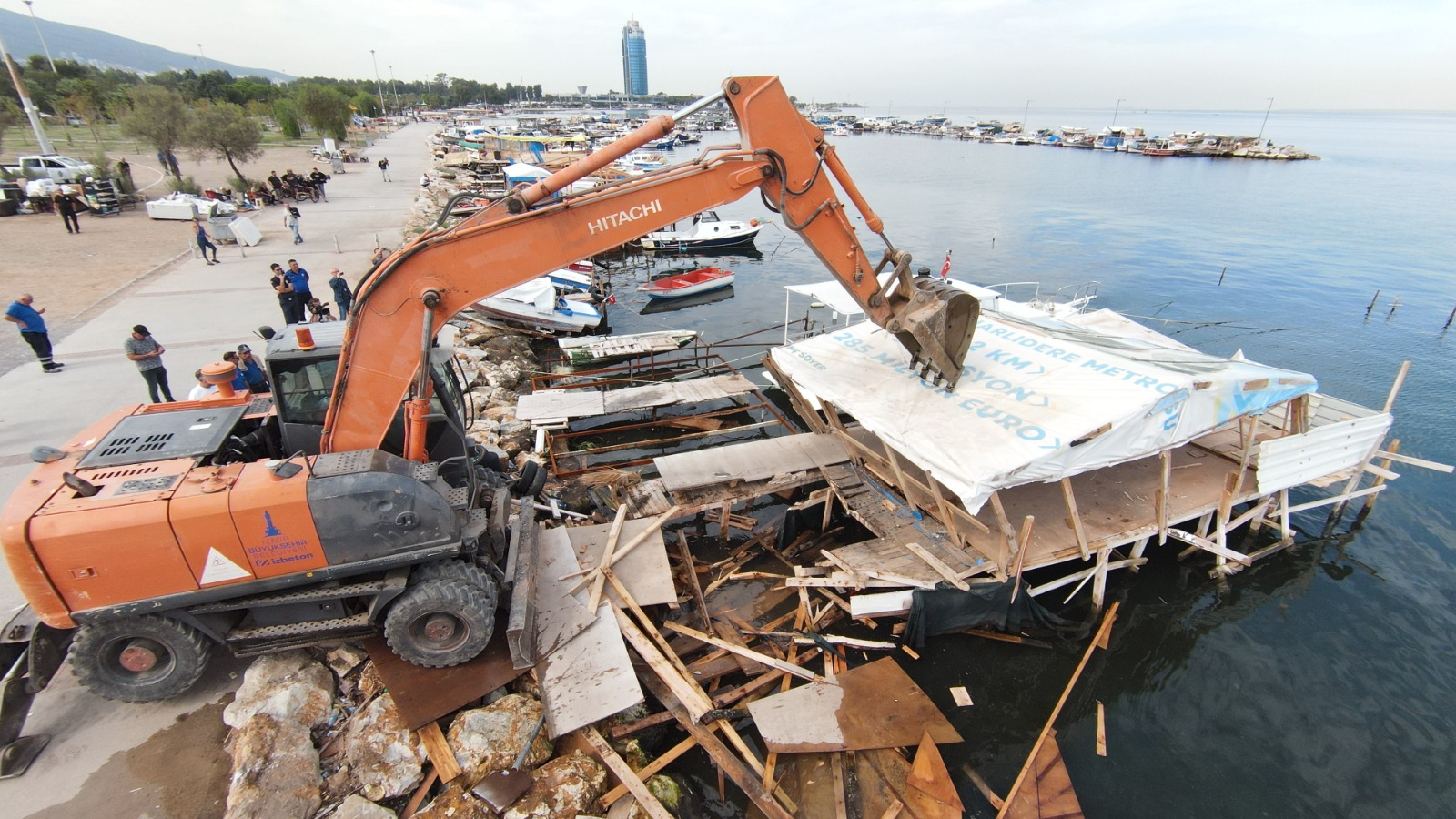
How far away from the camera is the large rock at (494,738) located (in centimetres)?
654

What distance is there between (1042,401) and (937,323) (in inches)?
86.5

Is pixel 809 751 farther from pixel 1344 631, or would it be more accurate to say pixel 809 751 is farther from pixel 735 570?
pixel 1344 631

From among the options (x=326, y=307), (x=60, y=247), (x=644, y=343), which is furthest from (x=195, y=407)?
(x=60, y=247)

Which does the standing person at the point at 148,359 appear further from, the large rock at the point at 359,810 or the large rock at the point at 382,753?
the large rock at the point at 359,810

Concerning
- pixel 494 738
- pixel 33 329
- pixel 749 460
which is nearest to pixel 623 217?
pixel 749 460

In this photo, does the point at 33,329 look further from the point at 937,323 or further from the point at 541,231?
the point at 937,323

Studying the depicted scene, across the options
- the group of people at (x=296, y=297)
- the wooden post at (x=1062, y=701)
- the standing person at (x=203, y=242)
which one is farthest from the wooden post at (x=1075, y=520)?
the standing person at (x=203, y=242)

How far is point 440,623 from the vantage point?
7.17 metres

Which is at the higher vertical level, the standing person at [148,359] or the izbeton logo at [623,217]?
the izbeton logo at [623,217]

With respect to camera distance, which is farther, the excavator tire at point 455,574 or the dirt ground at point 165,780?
the excavator tire at point 455,574

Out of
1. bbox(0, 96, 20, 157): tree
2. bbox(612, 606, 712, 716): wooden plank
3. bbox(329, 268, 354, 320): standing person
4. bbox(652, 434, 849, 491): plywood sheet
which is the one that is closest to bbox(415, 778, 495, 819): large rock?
bbox(612, 606, 712, 716): wooden plank

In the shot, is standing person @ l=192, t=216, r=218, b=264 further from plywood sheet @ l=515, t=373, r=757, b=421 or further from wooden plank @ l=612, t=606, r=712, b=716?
wooden plank @ l=612, t=606, r=712, b=716

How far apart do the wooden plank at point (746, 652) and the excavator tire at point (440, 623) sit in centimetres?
268

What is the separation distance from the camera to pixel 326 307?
1773 cm
